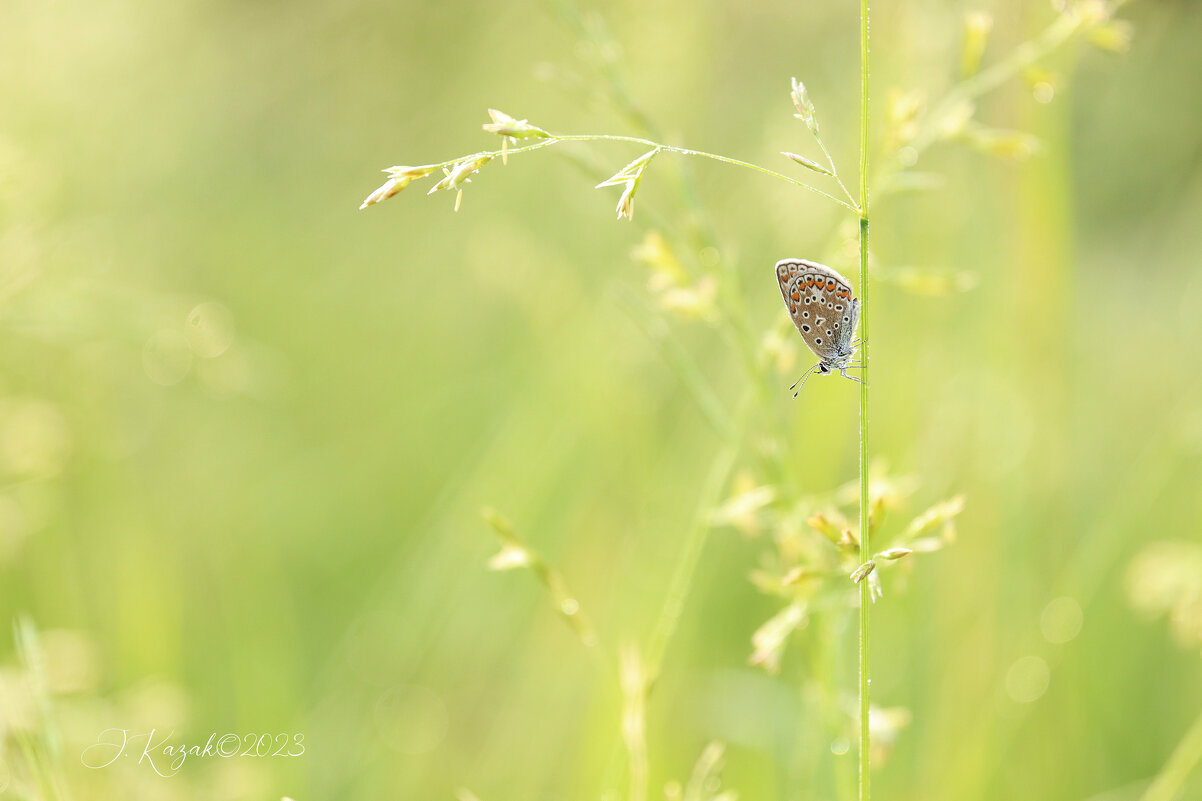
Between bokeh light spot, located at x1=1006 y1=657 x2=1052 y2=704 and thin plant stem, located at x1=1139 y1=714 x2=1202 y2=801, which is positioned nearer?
thin plant stem, located at x1=1139 y1=714 x2=1202 y2=801

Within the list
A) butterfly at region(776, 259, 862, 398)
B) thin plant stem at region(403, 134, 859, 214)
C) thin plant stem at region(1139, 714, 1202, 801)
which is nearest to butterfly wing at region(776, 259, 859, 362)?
butterfly at region(776, 259, 862, 398)

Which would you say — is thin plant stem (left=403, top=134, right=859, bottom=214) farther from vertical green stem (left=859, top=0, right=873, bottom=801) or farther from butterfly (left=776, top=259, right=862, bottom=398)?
butterfly (left=776, top=259, right=862, bottom=398)

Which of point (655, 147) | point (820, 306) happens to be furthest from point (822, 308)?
point (655, 147)

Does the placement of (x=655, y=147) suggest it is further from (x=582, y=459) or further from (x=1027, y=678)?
(x=582, y=459)

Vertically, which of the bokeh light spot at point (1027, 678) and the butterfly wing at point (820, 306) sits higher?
the butterfly wing at point (820, 306)

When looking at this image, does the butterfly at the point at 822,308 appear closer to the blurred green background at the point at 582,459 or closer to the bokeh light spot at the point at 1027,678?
the blurred green background at the point at 582,459

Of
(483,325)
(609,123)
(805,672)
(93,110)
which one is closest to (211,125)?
(93,110)

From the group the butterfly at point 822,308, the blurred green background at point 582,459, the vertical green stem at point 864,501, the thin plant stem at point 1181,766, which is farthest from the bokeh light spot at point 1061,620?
the vertical green stem at point 864,501
